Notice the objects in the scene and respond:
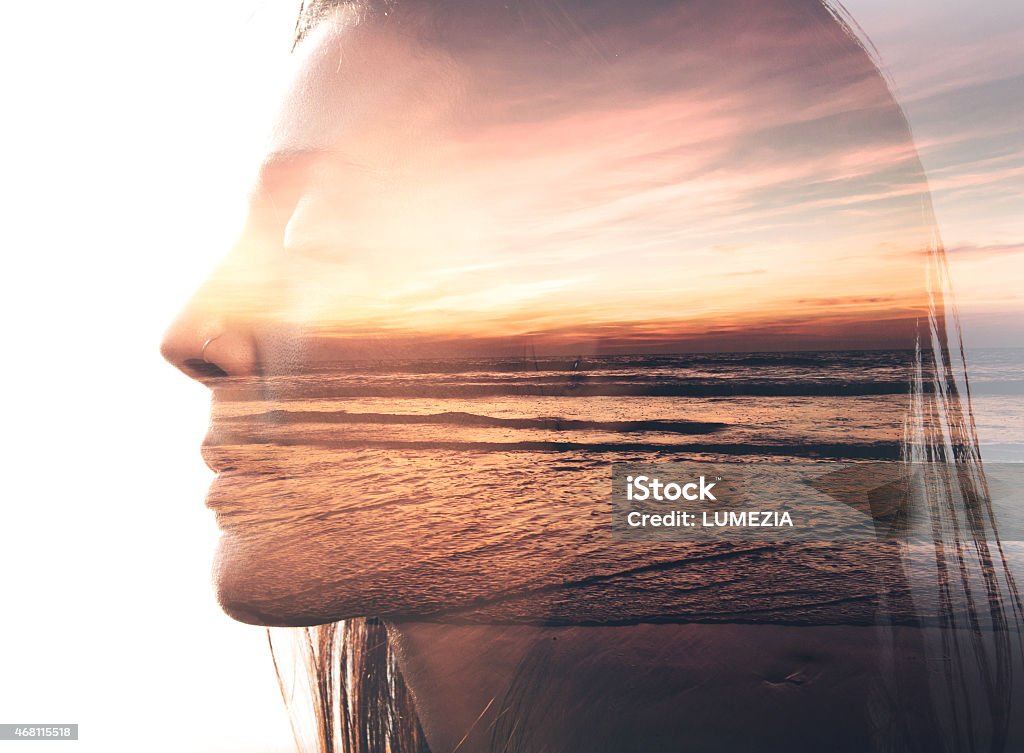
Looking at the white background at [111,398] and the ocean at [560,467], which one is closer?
the ocean at [560,467]

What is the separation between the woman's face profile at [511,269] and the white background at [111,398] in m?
0.11

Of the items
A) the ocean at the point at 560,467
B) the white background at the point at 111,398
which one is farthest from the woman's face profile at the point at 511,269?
the white background at the point at 111,398

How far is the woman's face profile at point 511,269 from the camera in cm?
63

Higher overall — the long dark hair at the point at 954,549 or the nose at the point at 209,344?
the nose at the point at 209,344

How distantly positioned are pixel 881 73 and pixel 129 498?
79 cm

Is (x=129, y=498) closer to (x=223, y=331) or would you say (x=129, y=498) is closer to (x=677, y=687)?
(x=223, y=331)

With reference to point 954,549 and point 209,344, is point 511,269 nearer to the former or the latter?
point 209,344

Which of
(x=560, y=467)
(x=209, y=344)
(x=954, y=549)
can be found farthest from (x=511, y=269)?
(x=954, y=549)

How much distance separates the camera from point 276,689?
830 millimetres

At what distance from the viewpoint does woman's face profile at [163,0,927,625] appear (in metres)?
0.63

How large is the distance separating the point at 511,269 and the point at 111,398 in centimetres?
46

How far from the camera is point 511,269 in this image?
658mm

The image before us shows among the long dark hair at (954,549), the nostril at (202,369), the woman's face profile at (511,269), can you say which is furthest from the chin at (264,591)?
the long dark hair at (954,549)

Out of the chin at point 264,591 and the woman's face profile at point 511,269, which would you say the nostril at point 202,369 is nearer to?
the woman's face profile at point 511,269
